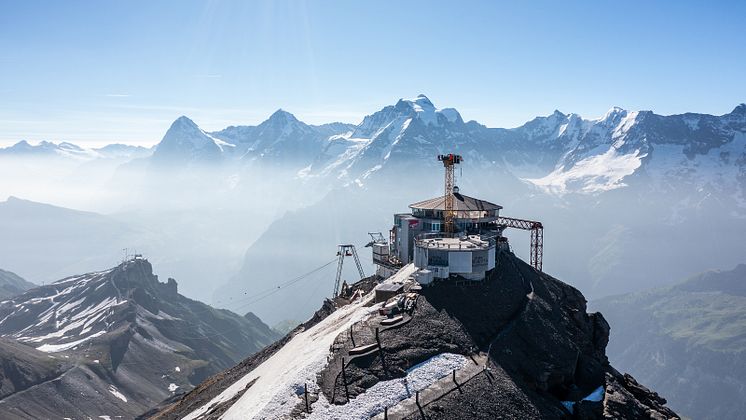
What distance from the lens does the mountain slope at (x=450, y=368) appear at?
59500 millimetres

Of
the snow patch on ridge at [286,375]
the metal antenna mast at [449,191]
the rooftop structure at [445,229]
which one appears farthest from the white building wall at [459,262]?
the metal antenna mast at [449,191]

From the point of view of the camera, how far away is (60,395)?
188625mm

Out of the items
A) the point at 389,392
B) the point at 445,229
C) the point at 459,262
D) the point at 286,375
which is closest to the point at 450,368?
the point at 389,392

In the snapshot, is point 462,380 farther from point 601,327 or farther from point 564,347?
point 601,327

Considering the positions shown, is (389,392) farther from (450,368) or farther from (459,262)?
(459,262)

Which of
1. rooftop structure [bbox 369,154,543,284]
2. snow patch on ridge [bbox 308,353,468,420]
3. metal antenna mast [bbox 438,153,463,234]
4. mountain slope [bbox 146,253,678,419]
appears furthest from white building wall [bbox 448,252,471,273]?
metal antenna mast [bbox 438,153,463,234]

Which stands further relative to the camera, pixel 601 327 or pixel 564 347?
pixel 601 327

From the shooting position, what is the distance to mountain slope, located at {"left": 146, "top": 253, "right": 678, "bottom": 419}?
195 feet

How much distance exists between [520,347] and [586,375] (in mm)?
10803

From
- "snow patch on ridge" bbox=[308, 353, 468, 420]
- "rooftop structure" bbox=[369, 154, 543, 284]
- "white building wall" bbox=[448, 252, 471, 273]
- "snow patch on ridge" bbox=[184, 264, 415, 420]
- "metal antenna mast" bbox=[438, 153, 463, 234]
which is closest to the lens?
"snow patch on ridge" bbox=[308, 353, 468, 420]

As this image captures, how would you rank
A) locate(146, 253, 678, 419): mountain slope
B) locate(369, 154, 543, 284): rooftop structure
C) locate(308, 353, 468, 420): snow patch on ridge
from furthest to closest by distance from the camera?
locate(369, 154, 543, 284): rooftop structure, locate(146, 253, 678, 419): mountain slope, locate(308, 353, 468, 420): snow patch on ridge

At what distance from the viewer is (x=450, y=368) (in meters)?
64.5

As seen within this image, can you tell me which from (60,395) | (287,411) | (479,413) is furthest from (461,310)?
(60,395)

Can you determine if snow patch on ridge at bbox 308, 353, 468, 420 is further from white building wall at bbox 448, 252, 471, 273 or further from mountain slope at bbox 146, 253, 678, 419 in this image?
white building wall at bbox 448, 252, 471, 273
